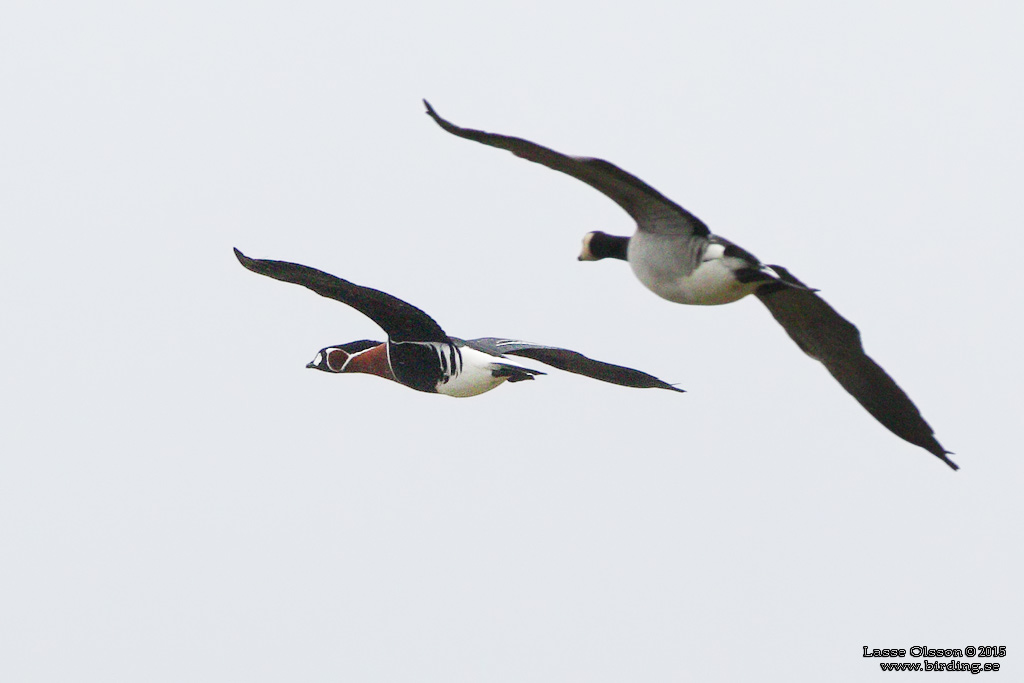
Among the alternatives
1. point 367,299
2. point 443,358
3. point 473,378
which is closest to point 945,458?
point 473,378

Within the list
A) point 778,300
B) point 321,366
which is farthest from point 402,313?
point 778,300

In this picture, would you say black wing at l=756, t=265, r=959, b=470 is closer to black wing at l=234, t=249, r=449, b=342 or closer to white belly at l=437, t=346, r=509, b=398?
white belly at l=437, t=346, r=509, b=398

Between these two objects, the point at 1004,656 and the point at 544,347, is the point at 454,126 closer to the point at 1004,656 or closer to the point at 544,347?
the point at 544,347

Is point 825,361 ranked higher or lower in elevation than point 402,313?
lower

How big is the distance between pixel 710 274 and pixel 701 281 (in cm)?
8

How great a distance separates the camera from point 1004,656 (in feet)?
39.7

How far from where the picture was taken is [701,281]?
10438 millimetres

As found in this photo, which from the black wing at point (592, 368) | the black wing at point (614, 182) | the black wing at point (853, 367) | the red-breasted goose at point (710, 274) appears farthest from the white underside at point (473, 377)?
the black wing at point (614, 182)

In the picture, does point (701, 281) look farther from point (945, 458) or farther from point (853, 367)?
point (945, 458)

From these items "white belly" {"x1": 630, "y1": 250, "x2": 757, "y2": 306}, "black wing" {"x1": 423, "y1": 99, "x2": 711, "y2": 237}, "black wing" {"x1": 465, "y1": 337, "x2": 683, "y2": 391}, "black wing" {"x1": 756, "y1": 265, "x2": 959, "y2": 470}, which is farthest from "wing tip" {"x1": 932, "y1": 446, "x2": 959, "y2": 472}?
"black wing" {"x1": 423, "y1": 99, "x2": 711, "y2": 237}

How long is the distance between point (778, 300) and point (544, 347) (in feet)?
9.02

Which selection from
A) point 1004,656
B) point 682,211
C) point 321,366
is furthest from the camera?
point 321,366

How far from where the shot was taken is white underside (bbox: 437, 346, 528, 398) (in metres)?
13.1

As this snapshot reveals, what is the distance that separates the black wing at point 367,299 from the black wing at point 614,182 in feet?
9.33
